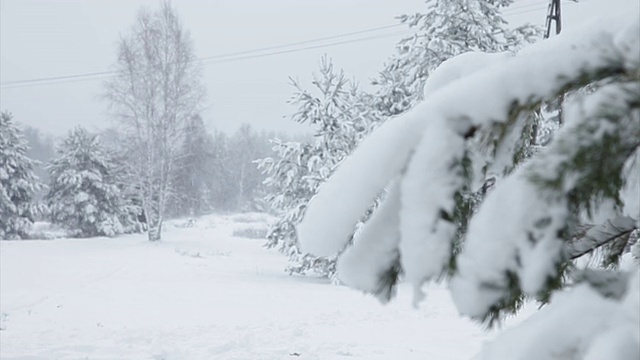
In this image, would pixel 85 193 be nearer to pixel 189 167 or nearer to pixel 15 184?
pixel 15 184

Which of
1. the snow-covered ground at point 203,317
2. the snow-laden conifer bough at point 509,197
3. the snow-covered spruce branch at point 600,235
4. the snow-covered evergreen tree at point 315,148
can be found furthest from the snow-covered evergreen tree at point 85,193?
the snow-laden conifer bough at point 509,197

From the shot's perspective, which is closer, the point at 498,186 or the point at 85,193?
the point at 498,186

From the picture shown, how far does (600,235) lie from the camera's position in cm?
113

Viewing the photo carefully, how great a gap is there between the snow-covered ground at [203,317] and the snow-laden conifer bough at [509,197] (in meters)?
4.64

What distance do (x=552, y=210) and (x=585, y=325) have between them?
15cm

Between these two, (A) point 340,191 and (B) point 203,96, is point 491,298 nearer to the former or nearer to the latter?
(A) point 340,191

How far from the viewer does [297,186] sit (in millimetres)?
12180

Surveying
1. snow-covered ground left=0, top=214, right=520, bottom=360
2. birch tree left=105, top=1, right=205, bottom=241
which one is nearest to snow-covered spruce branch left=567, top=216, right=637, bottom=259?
snow-covered ground left=0, top=214, right=520, bottom=360

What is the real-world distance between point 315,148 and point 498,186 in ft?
36.4

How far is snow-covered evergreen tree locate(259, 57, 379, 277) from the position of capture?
456 inches

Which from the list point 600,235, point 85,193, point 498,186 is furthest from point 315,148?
point 85,193

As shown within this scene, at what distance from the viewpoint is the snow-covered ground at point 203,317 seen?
554cm

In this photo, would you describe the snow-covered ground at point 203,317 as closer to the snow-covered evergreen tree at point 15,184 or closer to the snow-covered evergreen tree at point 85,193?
the snow-covered evergreen tree at point 85,193

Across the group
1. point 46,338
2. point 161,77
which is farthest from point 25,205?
point 46,338
